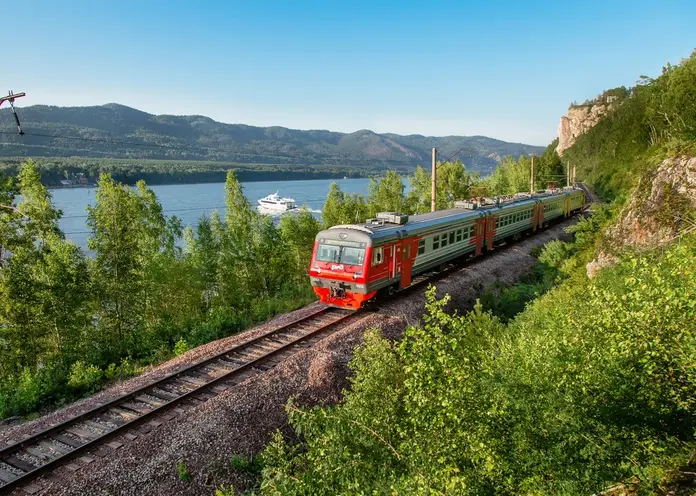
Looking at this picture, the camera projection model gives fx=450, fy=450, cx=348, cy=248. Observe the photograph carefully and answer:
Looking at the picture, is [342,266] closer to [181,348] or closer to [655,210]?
[181,348]

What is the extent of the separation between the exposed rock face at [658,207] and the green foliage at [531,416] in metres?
6.08

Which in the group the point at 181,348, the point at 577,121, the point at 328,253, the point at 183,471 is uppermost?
the point at 577,121

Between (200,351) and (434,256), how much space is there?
10.1 m

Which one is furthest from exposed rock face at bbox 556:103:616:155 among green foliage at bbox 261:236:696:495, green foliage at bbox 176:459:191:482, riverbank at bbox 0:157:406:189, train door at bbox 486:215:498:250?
green foliage at bbox 176:459:191:482

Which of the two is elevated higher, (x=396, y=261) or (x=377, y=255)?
(x=377, y=255)

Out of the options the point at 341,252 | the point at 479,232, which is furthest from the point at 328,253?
the point at 479,232

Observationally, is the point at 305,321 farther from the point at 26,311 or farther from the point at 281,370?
the point at 26,311

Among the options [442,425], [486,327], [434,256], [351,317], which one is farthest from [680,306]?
[434,256]

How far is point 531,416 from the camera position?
220 inches

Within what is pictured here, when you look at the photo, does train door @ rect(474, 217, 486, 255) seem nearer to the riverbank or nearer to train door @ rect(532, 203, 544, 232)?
train door @ rect(532, 203, 544, 232)

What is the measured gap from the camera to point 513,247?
2728cm

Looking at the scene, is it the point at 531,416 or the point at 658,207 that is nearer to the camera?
the point at 531,416

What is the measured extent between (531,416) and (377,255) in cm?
942

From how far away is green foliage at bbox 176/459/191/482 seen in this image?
8.01 metres
